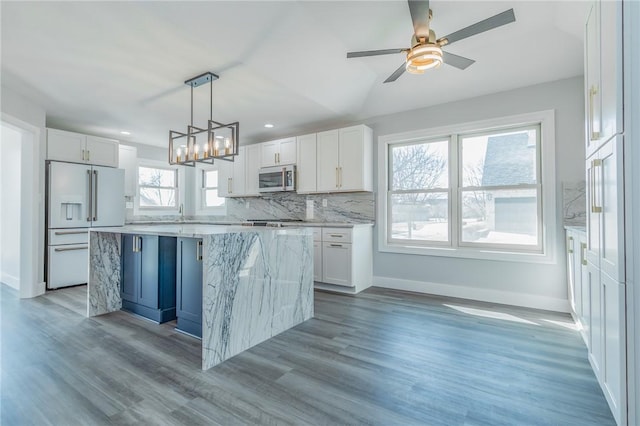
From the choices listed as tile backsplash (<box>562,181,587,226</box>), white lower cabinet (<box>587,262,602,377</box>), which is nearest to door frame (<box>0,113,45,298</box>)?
white lower cabinet (<box>587,262,602,377</box>)

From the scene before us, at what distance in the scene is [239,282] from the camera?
7.75 feet

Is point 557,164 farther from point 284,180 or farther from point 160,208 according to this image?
point 160,208

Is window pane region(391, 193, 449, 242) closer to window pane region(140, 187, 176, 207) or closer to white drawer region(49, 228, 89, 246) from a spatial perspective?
white drawer region(49, 228, 89, 246)

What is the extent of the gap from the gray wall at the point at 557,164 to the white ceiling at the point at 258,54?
151 mm

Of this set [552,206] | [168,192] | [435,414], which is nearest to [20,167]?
[168,192]

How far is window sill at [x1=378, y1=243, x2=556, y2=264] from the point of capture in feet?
11.3

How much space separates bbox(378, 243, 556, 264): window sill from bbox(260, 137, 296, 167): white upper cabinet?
2124 millimetres

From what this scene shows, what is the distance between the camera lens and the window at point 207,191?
22.0 ft

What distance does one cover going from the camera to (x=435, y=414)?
1.63 meters

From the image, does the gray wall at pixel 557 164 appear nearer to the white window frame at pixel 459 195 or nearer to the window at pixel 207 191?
the white window frame at pixel 459 195

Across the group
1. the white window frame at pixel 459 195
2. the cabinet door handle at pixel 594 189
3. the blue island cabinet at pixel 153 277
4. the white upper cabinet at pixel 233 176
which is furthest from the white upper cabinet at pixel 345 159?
the cabinet door handle at pixel 594 189

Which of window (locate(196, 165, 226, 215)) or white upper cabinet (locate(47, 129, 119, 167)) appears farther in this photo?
window (locate(196, 165, 226, 215))

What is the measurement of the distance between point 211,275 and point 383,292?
2684 millimetres

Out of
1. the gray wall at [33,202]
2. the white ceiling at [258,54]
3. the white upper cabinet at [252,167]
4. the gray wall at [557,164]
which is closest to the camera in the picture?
the white ceiling at [258,54]
